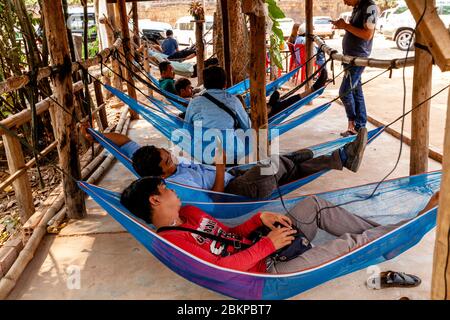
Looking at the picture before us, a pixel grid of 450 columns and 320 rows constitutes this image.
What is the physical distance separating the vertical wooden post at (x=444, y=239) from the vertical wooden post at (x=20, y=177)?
1.83 m

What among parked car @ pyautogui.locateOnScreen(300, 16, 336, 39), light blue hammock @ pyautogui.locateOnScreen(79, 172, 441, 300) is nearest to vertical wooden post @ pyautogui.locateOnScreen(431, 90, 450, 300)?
light blue hammock @ pyautogui.locateOnScreen(79, 172, 441, 300)

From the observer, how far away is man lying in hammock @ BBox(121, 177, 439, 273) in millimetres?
1353

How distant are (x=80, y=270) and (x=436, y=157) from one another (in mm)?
2359

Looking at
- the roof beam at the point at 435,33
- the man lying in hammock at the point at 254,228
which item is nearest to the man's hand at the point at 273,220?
the man lying in hammock at the point at 254,228

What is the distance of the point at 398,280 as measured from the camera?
1.54m

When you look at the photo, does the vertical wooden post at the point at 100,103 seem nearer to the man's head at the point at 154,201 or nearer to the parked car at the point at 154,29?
the man's head at the point at 154,201

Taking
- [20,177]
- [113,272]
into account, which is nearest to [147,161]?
[113,272]

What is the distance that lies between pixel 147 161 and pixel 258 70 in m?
0.82

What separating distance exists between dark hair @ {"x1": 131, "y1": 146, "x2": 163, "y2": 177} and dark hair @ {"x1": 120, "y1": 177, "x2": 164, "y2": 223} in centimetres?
28

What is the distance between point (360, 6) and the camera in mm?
2996

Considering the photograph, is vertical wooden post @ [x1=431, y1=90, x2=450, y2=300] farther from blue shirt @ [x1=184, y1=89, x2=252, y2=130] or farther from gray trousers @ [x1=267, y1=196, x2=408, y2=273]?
blue shirt @ [x1=184, y1=89, x2=252, y2=130]

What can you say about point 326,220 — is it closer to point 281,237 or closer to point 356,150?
point 281,237

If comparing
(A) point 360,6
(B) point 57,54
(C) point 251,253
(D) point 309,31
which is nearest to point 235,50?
(D) point 309,31

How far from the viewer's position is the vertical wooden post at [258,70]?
2.15 m
